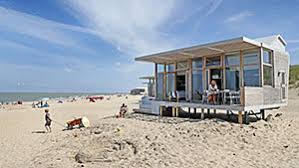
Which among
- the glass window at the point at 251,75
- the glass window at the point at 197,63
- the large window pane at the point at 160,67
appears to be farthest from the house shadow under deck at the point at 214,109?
the large window pane at the point at 160,67

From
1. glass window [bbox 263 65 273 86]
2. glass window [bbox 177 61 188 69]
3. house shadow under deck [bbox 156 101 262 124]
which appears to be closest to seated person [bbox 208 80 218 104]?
house shadow under deck [bbox 156 101 262 124]

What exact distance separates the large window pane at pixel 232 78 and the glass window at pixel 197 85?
1.58 m

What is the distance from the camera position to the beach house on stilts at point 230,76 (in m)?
11.0

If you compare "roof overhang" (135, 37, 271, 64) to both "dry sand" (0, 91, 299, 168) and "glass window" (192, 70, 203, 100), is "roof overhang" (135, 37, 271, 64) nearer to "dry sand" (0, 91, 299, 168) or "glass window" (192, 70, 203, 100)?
"glass window" (192, 70, 203, 100)

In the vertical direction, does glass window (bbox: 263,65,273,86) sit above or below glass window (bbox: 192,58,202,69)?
below

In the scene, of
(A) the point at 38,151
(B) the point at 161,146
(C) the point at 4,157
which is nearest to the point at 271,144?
(B) the point at 161,146

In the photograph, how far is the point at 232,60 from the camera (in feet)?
40.6

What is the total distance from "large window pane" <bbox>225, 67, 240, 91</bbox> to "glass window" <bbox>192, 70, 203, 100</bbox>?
1581 mm

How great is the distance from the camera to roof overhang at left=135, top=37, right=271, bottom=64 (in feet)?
35.1

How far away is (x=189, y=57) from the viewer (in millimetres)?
14102

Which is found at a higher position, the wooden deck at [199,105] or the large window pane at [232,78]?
the large window pane at [232,78]

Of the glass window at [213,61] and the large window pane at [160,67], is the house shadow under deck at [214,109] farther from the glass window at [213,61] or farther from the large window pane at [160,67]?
the large window pane at [160,67]

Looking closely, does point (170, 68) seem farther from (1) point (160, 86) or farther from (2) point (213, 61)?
(2) point (213, 61)

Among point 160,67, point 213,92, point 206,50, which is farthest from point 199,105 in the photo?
point 160,67
